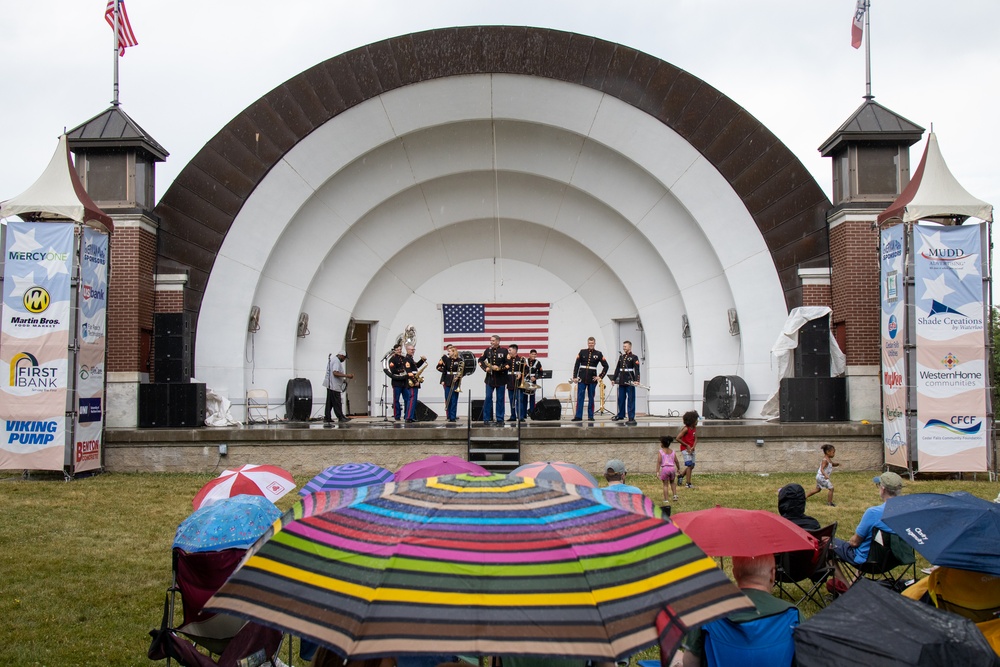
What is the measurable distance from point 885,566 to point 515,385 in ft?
33.3

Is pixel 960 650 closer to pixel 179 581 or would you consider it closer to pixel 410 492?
pixel 410 492

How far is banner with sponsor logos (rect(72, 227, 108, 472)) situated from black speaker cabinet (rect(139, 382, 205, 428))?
3.47ft

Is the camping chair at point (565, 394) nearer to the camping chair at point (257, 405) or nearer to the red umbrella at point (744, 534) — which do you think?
the camping chair at point (257, 405)

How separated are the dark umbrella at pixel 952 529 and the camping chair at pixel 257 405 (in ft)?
50.2

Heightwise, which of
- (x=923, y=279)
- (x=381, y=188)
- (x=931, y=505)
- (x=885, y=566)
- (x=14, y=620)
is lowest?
(x=14, y=620)

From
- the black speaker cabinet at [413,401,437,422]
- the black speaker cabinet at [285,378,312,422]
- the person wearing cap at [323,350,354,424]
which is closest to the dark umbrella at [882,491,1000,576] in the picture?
the person wearing cap at [323,350,354,424]

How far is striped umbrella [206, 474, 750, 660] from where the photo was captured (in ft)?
9.78

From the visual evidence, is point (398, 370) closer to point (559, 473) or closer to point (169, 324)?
point (169, 324)

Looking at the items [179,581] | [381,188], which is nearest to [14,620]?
[179,581]

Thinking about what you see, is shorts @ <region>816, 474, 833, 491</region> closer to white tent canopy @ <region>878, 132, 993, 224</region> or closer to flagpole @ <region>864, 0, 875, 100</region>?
white tent canopy @ <region>878, 132, 993, 224</region>

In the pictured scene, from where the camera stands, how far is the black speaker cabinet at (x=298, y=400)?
60.4ft

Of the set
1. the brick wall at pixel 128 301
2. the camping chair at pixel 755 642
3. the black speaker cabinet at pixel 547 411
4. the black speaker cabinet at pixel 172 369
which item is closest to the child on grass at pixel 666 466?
the camping chair at pixel 755 642

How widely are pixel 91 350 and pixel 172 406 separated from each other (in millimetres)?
1858

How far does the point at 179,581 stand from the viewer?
16.6 feet
